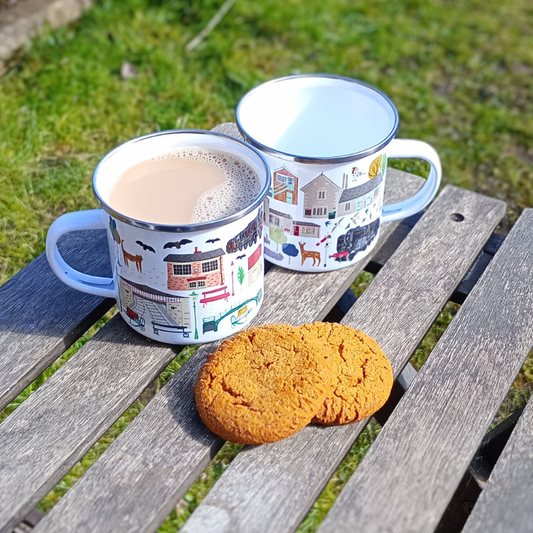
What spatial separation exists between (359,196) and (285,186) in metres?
0.15

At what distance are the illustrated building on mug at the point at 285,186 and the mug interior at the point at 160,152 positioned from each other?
0.05 m

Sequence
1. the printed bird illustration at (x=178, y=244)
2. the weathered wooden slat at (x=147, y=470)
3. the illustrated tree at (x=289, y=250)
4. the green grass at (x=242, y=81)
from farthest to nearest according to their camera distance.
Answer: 1. the green grass at (x=242, y=81)
2. the illustrated tree at (x=289, y=250)
3. the printed bird illustration at (x=178, y=244)
4. the weathered wooden slat at (x=147, y=470)

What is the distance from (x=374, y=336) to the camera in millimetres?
1313

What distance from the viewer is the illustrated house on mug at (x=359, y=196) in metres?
1.32

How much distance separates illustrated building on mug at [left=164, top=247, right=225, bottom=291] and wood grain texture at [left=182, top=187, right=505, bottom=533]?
0.29 metres

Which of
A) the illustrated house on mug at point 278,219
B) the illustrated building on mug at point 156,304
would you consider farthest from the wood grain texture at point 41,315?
the illustrated house on mug at point 278,219

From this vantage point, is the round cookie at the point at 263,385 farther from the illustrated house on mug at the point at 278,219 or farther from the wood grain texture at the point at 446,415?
the illustrated house on mug at the point at 278,219

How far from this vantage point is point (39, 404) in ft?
3.85

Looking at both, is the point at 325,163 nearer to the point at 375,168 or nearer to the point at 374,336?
the point at 375,168

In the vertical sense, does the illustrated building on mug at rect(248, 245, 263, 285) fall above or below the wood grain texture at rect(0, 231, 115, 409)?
above

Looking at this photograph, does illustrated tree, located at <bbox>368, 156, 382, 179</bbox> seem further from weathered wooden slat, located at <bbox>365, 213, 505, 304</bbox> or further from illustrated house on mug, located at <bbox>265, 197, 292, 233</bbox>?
weathered wooden slat, located at <bbox>365, 213, 505, 304</bbox>

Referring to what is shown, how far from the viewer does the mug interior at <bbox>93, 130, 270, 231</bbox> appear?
1.21m

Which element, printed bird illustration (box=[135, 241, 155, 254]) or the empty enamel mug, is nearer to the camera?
printed bird illustration (box=[135, 241, 155, 254])

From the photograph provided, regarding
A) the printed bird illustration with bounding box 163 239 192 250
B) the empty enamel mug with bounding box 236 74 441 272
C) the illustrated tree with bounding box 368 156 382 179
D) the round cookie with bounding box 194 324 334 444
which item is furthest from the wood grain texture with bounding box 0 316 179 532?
the illustrated tree with bounding box 368 156 382 179
